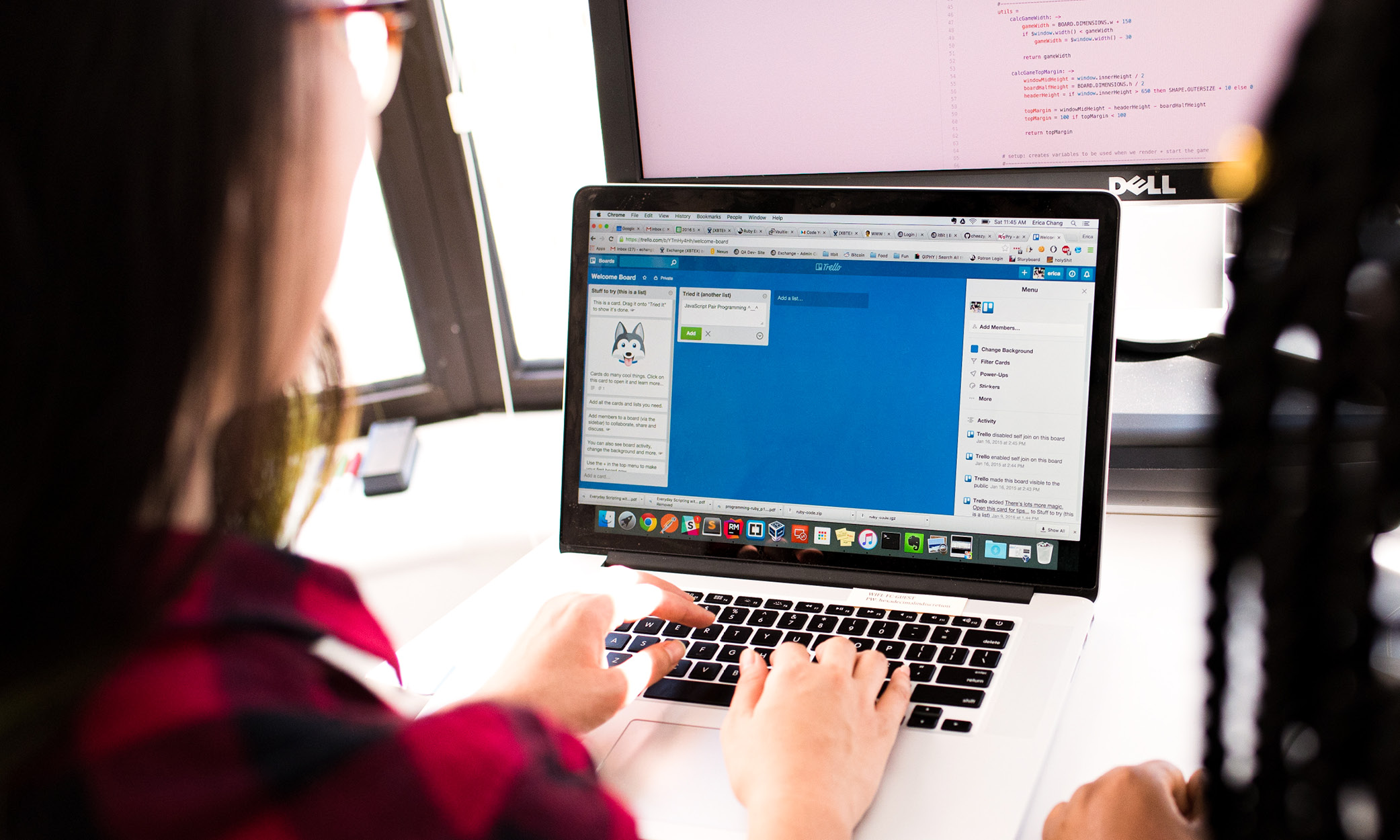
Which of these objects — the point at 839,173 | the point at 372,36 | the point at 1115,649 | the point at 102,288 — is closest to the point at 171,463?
the point at 102,288

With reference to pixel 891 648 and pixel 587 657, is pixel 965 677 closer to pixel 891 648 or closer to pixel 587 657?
pixel 891 648

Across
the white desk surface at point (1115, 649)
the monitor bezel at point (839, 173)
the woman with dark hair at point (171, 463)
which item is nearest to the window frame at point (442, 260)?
the monitor bezel at point (839, 173)

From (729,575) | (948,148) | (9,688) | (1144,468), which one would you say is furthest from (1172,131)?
(9,688)

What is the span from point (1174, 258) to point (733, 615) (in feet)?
1.80

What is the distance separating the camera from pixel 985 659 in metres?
0.63

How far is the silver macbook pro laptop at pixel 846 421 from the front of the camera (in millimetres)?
677

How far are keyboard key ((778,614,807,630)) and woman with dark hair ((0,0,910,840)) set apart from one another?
0.98 ft

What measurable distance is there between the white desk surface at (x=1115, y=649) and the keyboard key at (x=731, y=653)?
149 mm

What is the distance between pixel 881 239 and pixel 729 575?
27cm

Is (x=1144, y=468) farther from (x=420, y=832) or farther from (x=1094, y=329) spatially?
(x=420, y=832)

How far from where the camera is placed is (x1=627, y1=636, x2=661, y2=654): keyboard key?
667mm

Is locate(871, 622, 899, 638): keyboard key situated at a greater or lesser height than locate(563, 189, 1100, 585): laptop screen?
lesser

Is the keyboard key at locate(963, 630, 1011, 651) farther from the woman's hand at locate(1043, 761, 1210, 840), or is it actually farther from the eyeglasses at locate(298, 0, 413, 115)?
the eyeglasses at locate(298, 0, 413, 115)

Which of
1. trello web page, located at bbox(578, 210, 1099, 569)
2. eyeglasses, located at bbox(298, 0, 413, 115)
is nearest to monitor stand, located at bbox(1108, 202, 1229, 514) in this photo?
trello web page, located at bbox(578, 210, 1099, 569)
